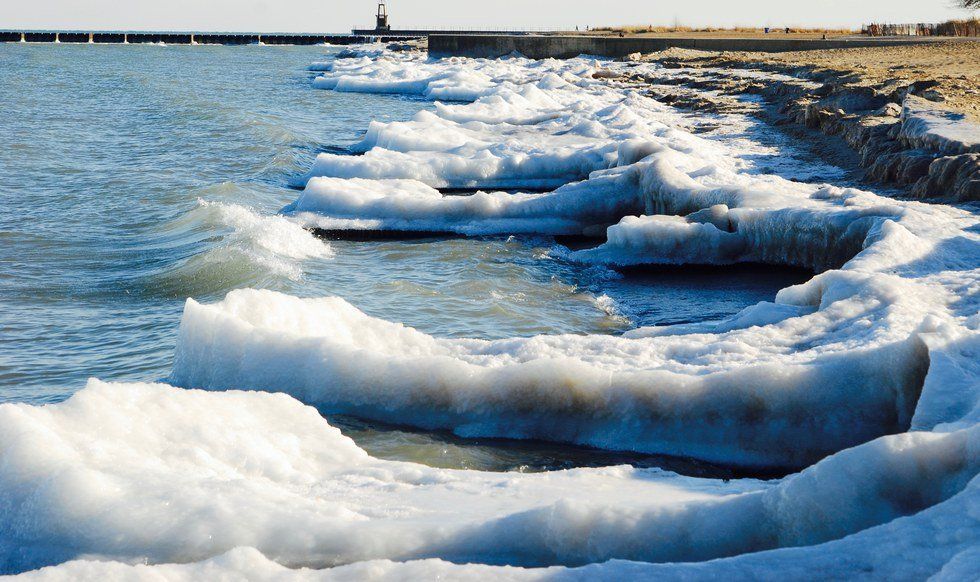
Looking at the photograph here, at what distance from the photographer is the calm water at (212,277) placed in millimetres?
5996

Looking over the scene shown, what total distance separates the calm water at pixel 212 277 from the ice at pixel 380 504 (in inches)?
31.7

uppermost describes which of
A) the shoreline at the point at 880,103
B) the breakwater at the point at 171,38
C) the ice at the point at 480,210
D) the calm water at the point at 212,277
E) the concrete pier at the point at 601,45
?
the breakwater at the point at 171,38

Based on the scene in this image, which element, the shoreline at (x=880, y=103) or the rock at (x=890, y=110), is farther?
the rock at (x=890, y=110)

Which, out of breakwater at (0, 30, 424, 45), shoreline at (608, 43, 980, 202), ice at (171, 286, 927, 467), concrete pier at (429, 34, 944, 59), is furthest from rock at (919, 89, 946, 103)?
breakwater at (0, 30, 424, 45)

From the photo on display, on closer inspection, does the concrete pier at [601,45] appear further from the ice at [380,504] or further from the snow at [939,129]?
the ice at [380,504]

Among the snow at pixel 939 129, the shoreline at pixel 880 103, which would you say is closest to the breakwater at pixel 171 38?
the shoreline at pixel 880 103

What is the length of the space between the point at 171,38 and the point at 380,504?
8500 cm

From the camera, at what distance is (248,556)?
276cm

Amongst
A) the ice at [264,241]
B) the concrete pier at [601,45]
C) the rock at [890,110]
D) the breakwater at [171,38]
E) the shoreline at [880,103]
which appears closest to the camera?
the ice at [264,241]

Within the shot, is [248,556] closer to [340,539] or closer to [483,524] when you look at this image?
[340,539]

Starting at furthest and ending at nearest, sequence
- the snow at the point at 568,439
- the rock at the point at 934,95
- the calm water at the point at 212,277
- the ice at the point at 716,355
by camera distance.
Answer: the rock at the point at 934,95
the calm water at the point at 212,277
the ice at the point at 716,355
the snow at the point at 568,439

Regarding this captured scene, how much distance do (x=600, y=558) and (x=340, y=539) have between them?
29.4 inches

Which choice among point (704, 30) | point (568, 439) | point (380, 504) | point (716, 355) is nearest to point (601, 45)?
point (704, 30)

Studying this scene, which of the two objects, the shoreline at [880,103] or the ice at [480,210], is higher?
the shoreline at [880,103]
